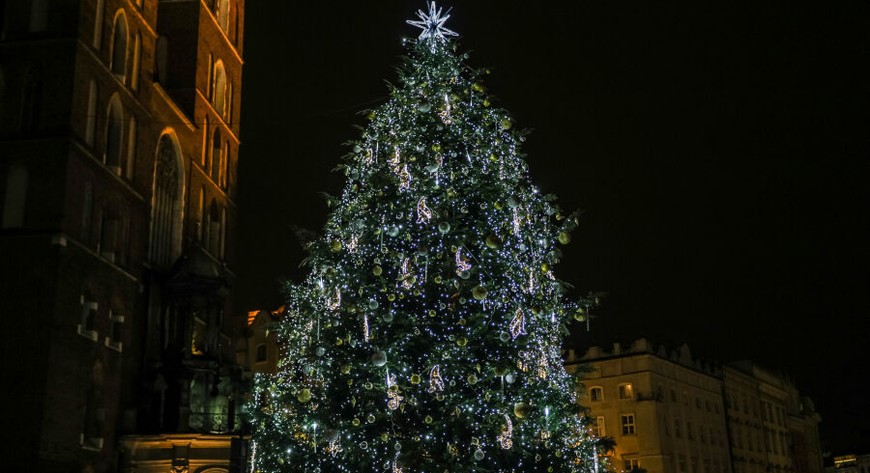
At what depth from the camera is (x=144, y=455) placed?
29766mm

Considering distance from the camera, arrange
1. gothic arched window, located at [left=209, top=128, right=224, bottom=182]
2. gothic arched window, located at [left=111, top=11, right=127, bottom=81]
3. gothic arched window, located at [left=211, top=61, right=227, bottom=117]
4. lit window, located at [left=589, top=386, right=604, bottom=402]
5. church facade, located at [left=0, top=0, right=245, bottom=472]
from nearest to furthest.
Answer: church facade, located at [left=0, top=0, right=245, bottom=472], gothic arched window, located at [left=111, top=11, right=127, bottom=81], gothic arched window, located at [left=209, top=128, right=224, bottom=182], gothic arched window, located at [left=211, top=61, right=227, bottom=117], lit window, located at [left=589, top=386, right=604, bottom=402]

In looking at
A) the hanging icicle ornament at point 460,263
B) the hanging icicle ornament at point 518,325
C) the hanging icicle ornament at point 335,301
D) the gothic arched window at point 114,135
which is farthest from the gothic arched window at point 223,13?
the hanging icicle ornament at point 518,325

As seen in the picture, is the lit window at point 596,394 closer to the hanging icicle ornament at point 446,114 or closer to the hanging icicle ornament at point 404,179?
the hanging icicle ornament at point 446,114

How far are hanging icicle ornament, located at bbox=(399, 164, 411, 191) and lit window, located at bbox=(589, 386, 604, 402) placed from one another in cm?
4031

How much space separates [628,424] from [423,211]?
40512mm

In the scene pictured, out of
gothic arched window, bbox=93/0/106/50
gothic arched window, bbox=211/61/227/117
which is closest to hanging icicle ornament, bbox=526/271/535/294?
gothic arched window, bbox=93/0/106/50

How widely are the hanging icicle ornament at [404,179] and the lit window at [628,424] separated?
132 ft

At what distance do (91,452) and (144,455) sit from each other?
2592 millimetres

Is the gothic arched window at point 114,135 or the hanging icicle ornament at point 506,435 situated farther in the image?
the gothic arched window at point 114,135

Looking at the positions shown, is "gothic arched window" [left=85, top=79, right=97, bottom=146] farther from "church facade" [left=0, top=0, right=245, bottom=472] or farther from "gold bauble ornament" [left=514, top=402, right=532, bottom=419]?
"gold bauble ornament" [left=514, top=402, right=532, bottom=419]

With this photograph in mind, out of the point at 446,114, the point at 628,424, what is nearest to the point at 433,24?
the point at 446,114

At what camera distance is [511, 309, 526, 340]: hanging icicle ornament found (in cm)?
2060

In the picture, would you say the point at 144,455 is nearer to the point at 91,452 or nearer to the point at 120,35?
the point at 91,452

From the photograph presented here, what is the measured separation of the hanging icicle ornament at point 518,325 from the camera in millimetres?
20597
